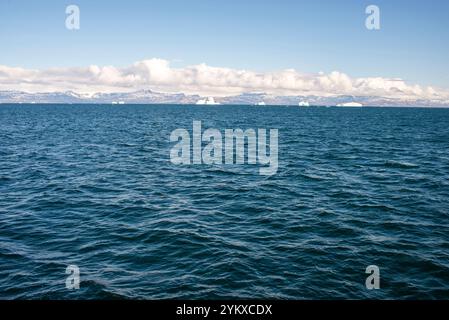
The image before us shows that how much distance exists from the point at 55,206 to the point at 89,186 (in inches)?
229

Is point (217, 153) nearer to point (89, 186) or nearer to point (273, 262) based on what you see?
point (89, 186)

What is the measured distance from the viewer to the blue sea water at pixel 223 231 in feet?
50.6

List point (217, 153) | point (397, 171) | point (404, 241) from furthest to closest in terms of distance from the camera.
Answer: point (217, 153) < point (397, 171) < point (404, 241)

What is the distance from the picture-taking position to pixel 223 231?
71.5ft

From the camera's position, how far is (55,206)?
1021 inches

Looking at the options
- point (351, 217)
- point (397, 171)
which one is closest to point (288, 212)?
point (351, 217)

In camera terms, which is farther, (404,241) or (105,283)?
(404,241)

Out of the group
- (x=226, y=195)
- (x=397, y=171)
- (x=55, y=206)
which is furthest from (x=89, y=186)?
(x=397, y=171)

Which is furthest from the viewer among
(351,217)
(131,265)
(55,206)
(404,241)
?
(55,206)

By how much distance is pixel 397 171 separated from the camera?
125 ft

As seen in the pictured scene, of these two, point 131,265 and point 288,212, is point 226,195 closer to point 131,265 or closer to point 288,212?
point 288,212

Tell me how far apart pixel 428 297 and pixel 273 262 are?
6.57 m

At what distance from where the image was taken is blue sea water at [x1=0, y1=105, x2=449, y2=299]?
1542 cm

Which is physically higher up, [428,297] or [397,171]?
[397,171]
